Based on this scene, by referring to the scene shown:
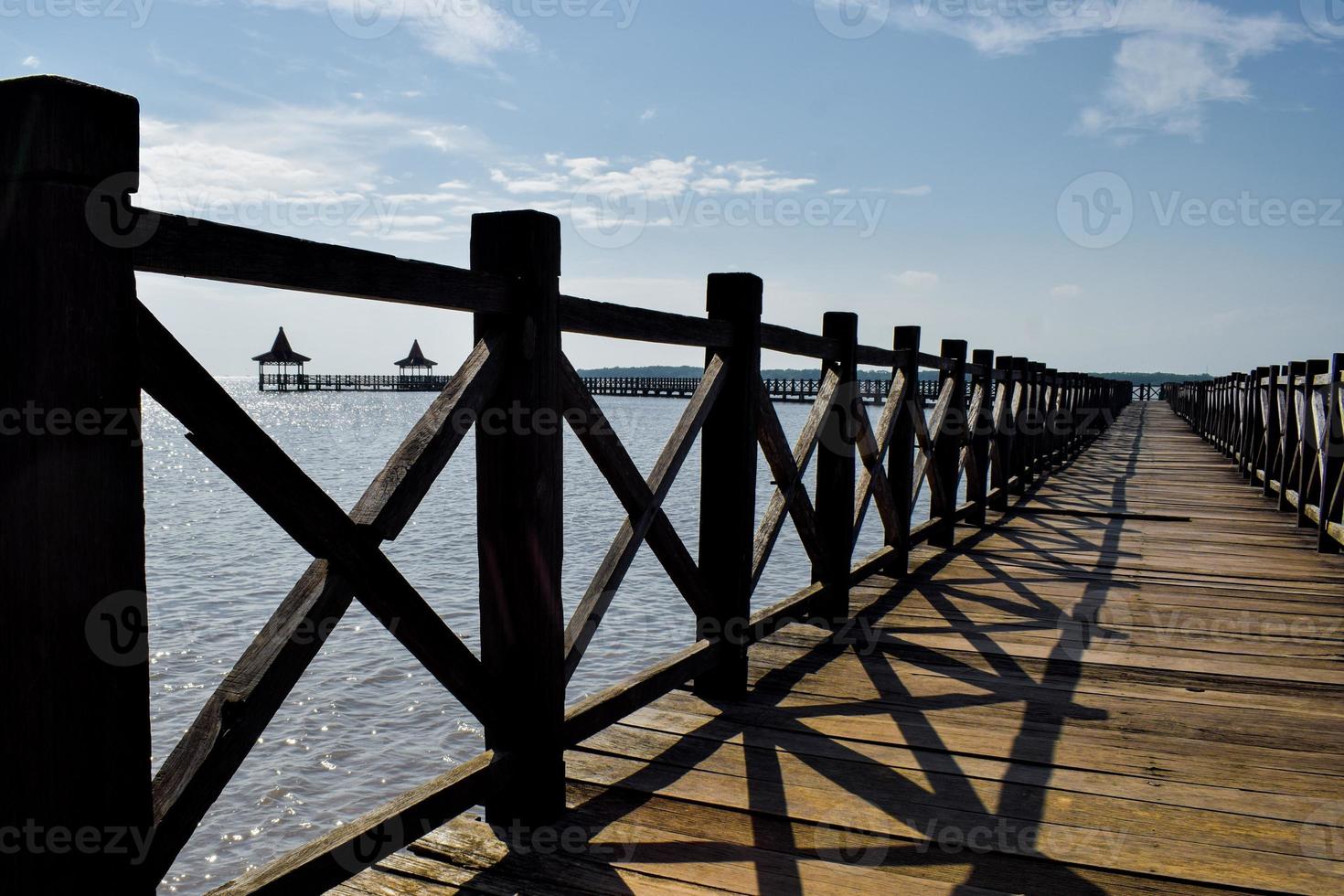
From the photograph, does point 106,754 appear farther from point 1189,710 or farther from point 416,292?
point 1189,710

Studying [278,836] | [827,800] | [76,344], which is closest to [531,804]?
[827,800]

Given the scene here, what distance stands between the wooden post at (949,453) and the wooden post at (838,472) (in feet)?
8.58

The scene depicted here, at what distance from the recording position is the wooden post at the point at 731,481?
12.9 ft

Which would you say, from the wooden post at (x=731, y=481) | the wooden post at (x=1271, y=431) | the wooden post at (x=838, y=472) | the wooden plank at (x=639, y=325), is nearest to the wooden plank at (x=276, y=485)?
the wooden plank at (x=639, y=325)

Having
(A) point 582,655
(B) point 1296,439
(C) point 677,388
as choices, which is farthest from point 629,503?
(C) point 677,388

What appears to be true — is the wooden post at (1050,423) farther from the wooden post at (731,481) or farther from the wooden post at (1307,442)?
the wooden post at (731,481)

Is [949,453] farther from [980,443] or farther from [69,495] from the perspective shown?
[69,495]

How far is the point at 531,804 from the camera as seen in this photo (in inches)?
109

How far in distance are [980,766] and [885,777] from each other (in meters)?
0.37

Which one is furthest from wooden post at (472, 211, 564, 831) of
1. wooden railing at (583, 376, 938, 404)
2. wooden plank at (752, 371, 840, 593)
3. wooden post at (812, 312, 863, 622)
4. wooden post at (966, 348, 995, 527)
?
wooden railing at (583, 376, 938, 404)

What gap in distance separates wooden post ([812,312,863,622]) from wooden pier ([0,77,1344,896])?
0.8 inches

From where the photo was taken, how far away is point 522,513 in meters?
2.66

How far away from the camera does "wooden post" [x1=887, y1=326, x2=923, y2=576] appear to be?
21.4 feet

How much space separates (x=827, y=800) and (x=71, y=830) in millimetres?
2091
